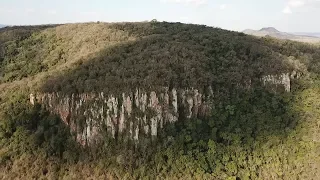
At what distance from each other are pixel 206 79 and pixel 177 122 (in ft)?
29.8

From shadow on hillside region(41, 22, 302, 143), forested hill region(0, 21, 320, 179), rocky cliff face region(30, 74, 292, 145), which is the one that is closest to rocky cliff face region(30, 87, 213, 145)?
rocky cliff face region(30, 74, 292, 145)

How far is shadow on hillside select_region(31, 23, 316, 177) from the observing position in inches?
2788

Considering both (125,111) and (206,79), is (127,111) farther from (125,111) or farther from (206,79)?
(206,79)

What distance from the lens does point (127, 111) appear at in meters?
70.0

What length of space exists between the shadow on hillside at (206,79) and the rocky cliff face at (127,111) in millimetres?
1270

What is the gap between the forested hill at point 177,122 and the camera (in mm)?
67812

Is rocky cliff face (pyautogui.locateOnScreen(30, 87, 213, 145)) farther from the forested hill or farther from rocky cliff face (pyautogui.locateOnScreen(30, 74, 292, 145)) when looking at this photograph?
the forested hill

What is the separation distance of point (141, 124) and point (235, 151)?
16.0 meters

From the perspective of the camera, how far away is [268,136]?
7006cm

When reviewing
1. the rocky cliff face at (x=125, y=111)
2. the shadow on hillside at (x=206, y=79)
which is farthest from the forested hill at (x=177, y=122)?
the rocky cliff face at (x=125, y=111)

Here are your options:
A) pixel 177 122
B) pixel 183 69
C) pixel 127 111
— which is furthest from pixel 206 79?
pixel 127 111

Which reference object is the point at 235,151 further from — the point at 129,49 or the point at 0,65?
the point at 0,65

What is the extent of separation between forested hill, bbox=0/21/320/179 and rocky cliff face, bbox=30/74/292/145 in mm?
A: 367

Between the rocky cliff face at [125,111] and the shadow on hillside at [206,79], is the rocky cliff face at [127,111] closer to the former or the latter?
the rocky cliff face at [125,111]
